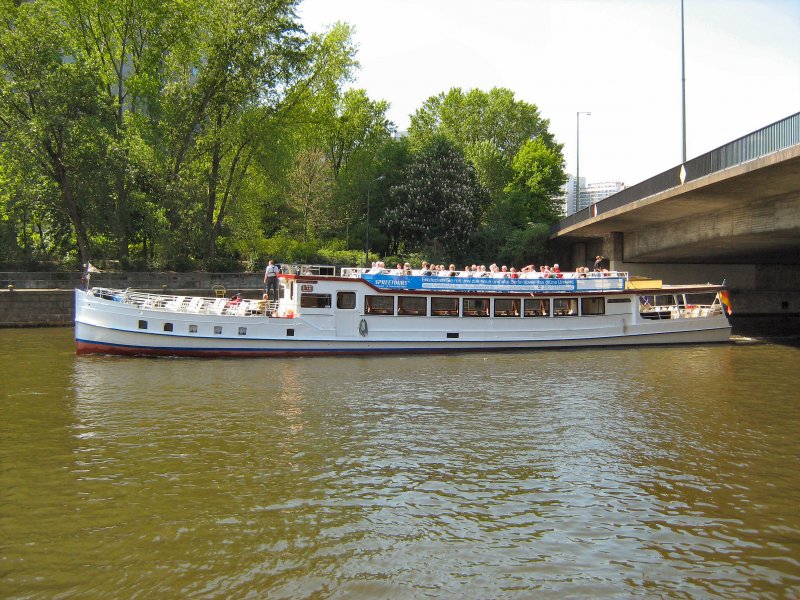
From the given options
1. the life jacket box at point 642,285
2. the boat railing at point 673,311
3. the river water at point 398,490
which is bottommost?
the river water at point 398,490

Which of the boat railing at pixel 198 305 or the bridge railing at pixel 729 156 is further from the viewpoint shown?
the boat railing at pixel 198 305

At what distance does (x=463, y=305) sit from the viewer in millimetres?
28641

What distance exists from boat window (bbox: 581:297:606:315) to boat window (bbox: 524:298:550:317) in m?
1.63

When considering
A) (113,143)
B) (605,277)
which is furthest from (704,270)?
(113,143)

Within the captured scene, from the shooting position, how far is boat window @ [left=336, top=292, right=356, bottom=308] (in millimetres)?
27344

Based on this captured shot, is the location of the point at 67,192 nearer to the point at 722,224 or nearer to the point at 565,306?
the point at 565,306


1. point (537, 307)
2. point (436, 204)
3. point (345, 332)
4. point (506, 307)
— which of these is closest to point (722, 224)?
point (537, 307)

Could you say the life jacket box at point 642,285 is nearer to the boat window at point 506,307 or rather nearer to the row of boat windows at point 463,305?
the row of boat windows at point 463,305

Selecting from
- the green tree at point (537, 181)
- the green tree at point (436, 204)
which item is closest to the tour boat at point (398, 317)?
the green tree at point (436, 204)

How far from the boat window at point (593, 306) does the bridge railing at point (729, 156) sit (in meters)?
4.94

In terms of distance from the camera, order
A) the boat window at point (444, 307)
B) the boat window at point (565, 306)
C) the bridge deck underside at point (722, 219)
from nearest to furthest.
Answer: the bridge deck underside at point (722, 219) → the boat window at point (444, 307) → the boat window at point (565, 306)

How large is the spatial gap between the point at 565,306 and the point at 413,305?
6.74m

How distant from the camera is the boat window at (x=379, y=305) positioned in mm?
27672

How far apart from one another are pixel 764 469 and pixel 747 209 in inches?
718
